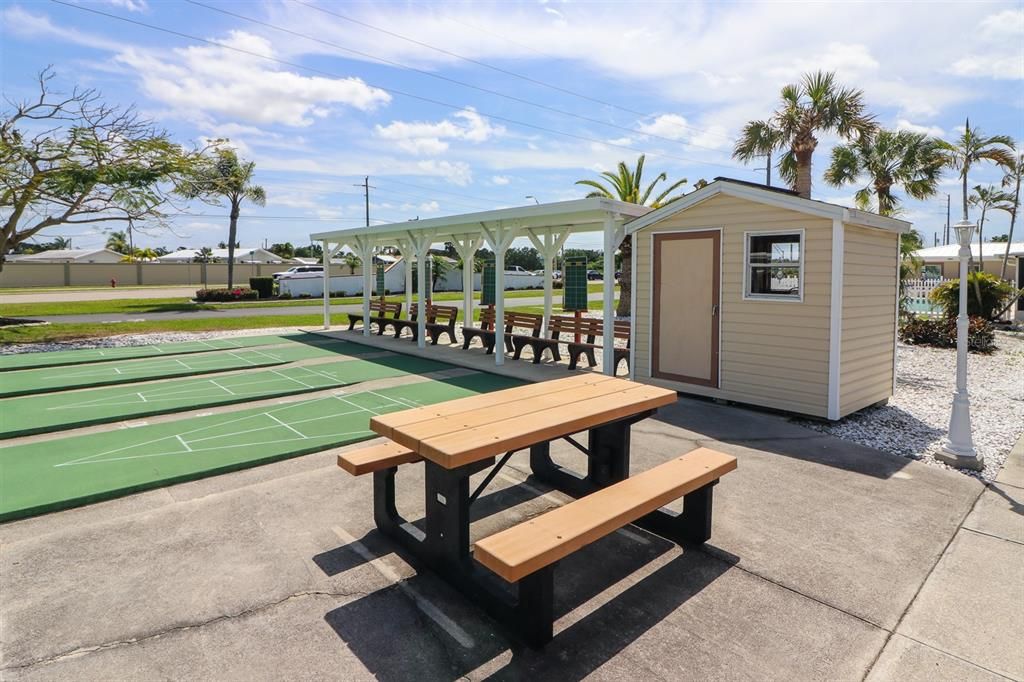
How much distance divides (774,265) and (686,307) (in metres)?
→ 1.19

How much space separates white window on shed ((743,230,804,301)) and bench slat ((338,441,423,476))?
4956 millimetres

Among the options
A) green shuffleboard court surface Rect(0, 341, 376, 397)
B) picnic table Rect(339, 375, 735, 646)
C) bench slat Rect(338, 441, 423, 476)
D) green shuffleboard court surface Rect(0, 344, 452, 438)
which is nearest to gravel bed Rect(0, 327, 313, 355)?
green shuffleboard court surface Rect(0, 341, 376, 397)

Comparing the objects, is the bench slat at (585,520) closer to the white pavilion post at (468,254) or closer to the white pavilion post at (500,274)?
the white pavilion post at (500,274)

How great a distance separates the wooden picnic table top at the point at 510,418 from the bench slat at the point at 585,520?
44 cm

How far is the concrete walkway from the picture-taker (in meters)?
2.48

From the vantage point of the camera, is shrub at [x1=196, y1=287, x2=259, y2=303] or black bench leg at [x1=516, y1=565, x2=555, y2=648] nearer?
black bench leg at [x1=516, y1=565, x2=555, y2=648]

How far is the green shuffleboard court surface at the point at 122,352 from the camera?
9984 millimetres

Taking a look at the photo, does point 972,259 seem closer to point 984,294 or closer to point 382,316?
point 984,294

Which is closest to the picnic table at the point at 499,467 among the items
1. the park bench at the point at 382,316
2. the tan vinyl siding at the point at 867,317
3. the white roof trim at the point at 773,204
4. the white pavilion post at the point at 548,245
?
the white roof trim at the point at 773,204

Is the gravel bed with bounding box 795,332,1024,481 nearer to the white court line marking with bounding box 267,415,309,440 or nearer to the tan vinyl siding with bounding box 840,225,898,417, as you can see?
the tan vinyl siding with bounding box 840,225,898,417

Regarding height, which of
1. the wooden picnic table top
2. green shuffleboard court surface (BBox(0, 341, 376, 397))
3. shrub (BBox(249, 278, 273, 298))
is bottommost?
green shuffleboard court surface (BBox(0, 341, 376, 397))

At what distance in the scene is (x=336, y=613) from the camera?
282cm

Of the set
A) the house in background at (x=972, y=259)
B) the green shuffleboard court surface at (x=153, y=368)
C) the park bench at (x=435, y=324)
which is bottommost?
the green shuffleboard court surface at (x=153, y=368)

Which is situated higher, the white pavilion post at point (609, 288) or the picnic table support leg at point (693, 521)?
the white pavilion post at point (609, 288)
